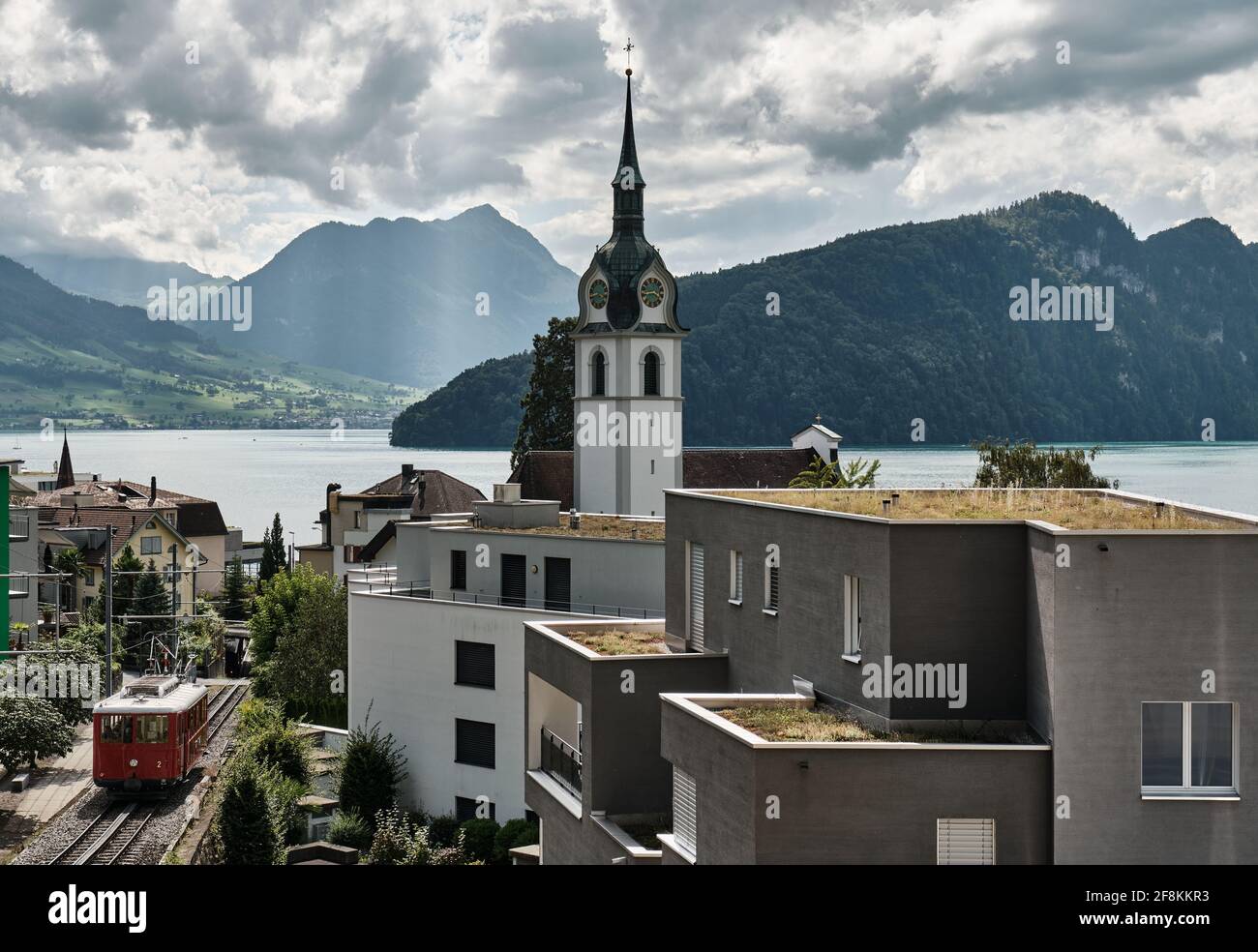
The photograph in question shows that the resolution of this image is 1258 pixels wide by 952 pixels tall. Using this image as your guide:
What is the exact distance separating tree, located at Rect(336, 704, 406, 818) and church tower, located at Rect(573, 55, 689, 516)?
3160 cm

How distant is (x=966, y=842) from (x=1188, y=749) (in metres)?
2.68

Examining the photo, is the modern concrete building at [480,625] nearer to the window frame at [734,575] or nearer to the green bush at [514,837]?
the green bush at [514,837]

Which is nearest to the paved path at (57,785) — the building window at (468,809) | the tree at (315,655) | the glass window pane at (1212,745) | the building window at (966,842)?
the tree at (315,655)

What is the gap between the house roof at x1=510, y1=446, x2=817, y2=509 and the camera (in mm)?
70000

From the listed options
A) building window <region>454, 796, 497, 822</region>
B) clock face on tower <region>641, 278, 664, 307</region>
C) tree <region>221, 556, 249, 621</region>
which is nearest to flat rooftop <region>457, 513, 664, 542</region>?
building window <region>454, 796, 497, 822</region>

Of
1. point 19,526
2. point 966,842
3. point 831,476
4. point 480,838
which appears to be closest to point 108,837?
point 480,838

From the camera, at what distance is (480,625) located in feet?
121

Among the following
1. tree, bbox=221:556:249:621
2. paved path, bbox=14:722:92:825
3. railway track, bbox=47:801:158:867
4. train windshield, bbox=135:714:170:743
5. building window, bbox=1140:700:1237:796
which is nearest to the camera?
building window, bbox=1140:700:1237:796

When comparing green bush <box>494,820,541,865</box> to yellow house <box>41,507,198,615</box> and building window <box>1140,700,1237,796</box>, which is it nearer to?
building window <box>1140,700,1237,796</box>

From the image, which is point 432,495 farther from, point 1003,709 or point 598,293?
point 1003,709

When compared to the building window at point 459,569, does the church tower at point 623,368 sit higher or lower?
higher

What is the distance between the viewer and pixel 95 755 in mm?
35750

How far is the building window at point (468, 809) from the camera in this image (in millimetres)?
36781

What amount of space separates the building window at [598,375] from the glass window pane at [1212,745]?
55.3 meters
